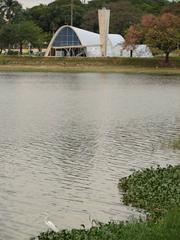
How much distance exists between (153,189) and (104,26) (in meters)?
90.4

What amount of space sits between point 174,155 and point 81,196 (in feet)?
21.3

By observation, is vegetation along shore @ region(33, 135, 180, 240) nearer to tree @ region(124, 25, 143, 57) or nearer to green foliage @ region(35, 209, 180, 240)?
green foliage @ region(35, 209, 180, 240)

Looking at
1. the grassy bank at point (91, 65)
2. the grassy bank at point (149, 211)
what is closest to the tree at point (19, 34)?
the grassy bank at point (91, 65)

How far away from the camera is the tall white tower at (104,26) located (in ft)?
327

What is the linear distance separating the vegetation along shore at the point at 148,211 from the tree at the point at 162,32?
217 feet

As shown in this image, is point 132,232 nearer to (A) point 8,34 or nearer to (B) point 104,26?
(B) point 104,26

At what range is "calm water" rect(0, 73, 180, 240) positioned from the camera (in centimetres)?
1274

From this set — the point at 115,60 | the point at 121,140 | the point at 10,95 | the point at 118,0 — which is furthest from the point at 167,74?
the point at 118,0

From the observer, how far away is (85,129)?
25.6 m

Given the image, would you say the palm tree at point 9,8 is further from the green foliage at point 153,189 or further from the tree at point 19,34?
the green foliage at point 153,189

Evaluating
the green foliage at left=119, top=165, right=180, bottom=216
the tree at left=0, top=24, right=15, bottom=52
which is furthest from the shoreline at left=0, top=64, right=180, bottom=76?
the green foliage at left=119, top=165, right=180, bottom=216

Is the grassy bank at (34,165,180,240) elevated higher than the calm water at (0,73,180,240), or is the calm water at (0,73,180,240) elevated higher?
the grassy bank at (34,165,180,240)

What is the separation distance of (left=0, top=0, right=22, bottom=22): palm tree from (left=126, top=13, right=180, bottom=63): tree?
49828mm

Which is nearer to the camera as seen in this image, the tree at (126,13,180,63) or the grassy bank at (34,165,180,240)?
the grassy bank at (34,165,180,240)
